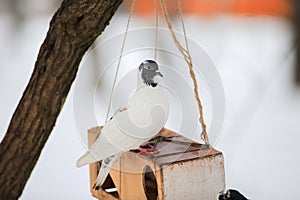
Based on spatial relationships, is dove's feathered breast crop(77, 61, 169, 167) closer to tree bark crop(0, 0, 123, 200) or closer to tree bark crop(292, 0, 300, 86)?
tree bark crop(0, 0, 123, 200)

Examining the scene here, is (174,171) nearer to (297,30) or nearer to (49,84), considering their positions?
(49,84)

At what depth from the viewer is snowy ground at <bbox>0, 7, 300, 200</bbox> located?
189cm

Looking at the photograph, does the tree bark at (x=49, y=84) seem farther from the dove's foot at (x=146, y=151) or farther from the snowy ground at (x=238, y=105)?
the snowy ground at (x=238, y=105)

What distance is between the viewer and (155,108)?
900 millimetres

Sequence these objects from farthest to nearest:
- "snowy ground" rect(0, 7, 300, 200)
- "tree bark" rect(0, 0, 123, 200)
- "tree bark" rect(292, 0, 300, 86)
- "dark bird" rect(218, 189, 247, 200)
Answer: "tree bark" rect(292, 0, 300, 86), "snowy ground" rect(0, 7, 300, 200), "dark bird" rect(218, 189, 247, 200), "tree bark" rect(0, 0, 123, 200)

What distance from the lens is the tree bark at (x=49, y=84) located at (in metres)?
0.64

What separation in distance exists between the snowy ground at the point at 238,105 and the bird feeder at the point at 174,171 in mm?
859

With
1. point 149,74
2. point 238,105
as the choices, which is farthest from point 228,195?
point 238,105

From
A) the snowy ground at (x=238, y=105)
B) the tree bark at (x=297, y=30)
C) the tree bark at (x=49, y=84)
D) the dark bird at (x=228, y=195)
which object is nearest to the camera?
the tree bark at (x=49, y=84)

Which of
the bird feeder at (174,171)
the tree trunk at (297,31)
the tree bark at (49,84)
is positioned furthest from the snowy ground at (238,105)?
the tree bark at (49,84)

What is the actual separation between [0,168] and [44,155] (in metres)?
1.45

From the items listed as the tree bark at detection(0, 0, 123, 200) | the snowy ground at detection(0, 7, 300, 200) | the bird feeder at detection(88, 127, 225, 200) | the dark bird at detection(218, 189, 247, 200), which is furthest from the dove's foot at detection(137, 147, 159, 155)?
the snowy ground at detection(0, 7, 300, 200)

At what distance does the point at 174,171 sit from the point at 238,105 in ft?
5.13

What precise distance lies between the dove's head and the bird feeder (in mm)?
92
